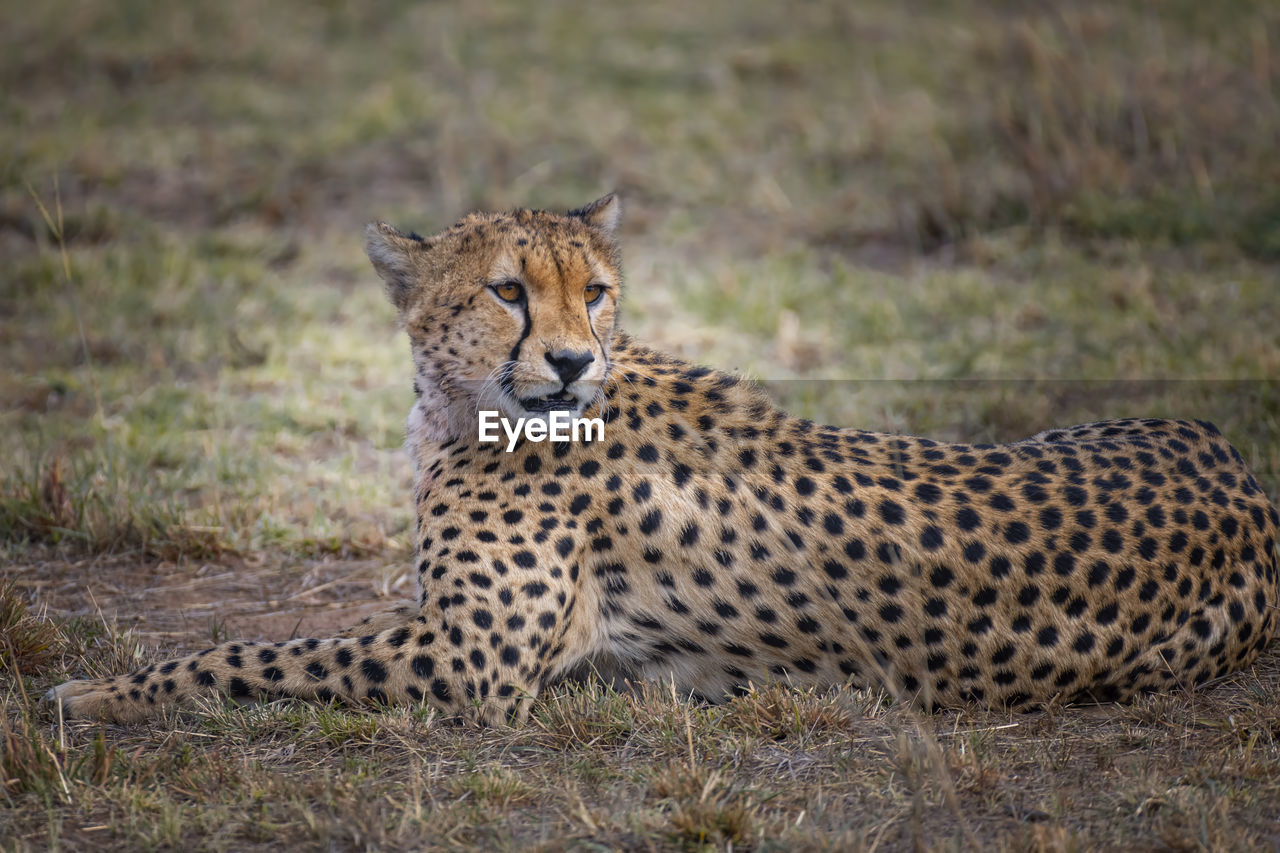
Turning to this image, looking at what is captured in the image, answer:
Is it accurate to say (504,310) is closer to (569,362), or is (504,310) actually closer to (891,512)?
(569,362)

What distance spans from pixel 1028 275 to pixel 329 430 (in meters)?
3.81

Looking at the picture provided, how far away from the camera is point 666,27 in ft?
37.7

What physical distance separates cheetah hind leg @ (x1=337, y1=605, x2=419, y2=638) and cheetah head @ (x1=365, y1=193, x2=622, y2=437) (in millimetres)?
585

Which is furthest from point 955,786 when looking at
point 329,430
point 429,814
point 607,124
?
point 607,124

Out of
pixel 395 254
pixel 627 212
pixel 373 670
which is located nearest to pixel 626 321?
pixel 627 212

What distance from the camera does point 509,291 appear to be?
11.4 ft

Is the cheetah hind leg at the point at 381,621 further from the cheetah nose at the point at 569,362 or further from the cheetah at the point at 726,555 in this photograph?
the cheetah nose at the point at 569,362

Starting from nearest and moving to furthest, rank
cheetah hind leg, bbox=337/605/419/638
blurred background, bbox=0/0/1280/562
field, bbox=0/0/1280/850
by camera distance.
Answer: field, bbox=0/0/1280/850 → cheetah hind leg, bbox=337/605/419/638 → blurred background, bbox=0/0/1280/562

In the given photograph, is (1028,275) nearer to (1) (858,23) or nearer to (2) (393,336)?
(2) (393,336)

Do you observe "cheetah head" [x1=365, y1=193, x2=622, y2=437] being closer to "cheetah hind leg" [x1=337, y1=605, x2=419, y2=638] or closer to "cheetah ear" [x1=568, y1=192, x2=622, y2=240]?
"cheetah ear" [x1=568, y1=192, x2=622, y2=240]

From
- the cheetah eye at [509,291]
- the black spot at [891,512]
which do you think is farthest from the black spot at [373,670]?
the black spot at [891,512]

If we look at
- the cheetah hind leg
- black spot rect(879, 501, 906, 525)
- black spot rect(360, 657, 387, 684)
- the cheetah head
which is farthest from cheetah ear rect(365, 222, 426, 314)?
black spot rect(879, 501, 906, 525)

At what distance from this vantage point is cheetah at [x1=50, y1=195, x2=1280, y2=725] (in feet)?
10.7

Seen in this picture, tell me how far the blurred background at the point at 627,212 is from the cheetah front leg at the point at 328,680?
46.7 inches
